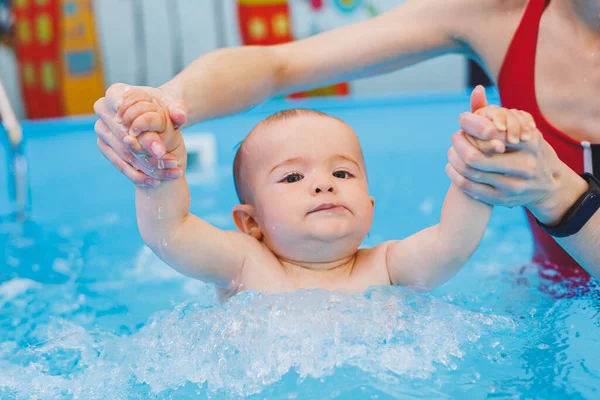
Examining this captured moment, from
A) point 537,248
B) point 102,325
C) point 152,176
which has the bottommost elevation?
point 102,325

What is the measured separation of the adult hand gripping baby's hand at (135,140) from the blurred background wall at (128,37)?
14.0 feet

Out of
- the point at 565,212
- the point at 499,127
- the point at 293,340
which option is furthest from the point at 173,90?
the point at 565,212

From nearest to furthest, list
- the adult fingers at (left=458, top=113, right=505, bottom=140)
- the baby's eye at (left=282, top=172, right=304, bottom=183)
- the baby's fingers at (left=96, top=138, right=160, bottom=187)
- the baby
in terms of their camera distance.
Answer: the adult fingers at (left=458, top=113, right=505, bottom=140) < the baby's fingers at (left=96, top=138, right=160, bottom=187) < the baby < the baby's eye at (left=282, top=172, right=304, bottom=183)

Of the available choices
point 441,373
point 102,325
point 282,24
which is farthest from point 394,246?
point 282,24

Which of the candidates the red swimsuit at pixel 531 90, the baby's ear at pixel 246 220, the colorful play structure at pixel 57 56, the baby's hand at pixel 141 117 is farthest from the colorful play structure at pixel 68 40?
the baby's hand at pixel 141 117

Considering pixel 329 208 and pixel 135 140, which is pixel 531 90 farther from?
pixel 135 140

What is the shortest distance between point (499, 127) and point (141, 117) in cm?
52

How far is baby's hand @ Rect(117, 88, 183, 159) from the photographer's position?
106cm

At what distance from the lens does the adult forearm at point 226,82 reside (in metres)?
1.39

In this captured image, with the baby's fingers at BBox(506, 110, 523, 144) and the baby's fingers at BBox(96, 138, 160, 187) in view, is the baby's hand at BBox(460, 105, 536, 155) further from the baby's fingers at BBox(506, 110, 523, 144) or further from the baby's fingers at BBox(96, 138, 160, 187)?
the baby's fingers at BBox(96, 138, 160, 187)

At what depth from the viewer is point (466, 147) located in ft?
3.48

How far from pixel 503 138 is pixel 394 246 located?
1.55 feet

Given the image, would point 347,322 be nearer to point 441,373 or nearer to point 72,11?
point 441,373

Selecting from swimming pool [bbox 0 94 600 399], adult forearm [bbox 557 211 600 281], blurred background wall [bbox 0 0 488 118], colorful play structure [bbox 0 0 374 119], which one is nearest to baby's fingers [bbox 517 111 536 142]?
adult forearm [bbox 557 211 600 281]
